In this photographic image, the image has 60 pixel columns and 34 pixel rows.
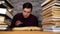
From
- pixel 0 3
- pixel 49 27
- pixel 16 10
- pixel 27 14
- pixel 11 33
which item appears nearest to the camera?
pixel 11 33

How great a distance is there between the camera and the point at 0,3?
877 millimetres

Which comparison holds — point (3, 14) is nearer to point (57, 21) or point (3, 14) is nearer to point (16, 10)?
point (57, 21)

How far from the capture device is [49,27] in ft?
2.52

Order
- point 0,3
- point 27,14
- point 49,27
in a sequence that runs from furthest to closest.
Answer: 1. point 27,14
2. point 0,3
3. point 49,27

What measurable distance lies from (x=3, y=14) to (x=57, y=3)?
1.03 feet

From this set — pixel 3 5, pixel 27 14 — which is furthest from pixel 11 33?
pixel 27 14

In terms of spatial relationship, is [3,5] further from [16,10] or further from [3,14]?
[16,10]

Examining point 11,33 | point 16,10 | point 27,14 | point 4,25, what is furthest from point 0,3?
point 16,10

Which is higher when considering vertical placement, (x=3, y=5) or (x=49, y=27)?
(x=3, y=5)

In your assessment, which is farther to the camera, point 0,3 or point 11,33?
point 0,3

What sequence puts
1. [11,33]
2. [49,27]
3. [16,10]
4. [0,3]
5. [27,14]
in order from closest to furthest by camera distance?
1. [11,33]
2. [49,27]
3. [0,3]
4. [27,14]
5. [16,10]

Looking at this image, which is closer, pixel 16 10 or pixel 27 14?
pixel 27 14

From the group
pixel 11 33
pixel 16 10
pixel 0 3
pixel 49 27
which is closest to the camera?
pixel 11 33

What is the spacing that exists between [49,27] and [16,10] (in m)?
1.20
